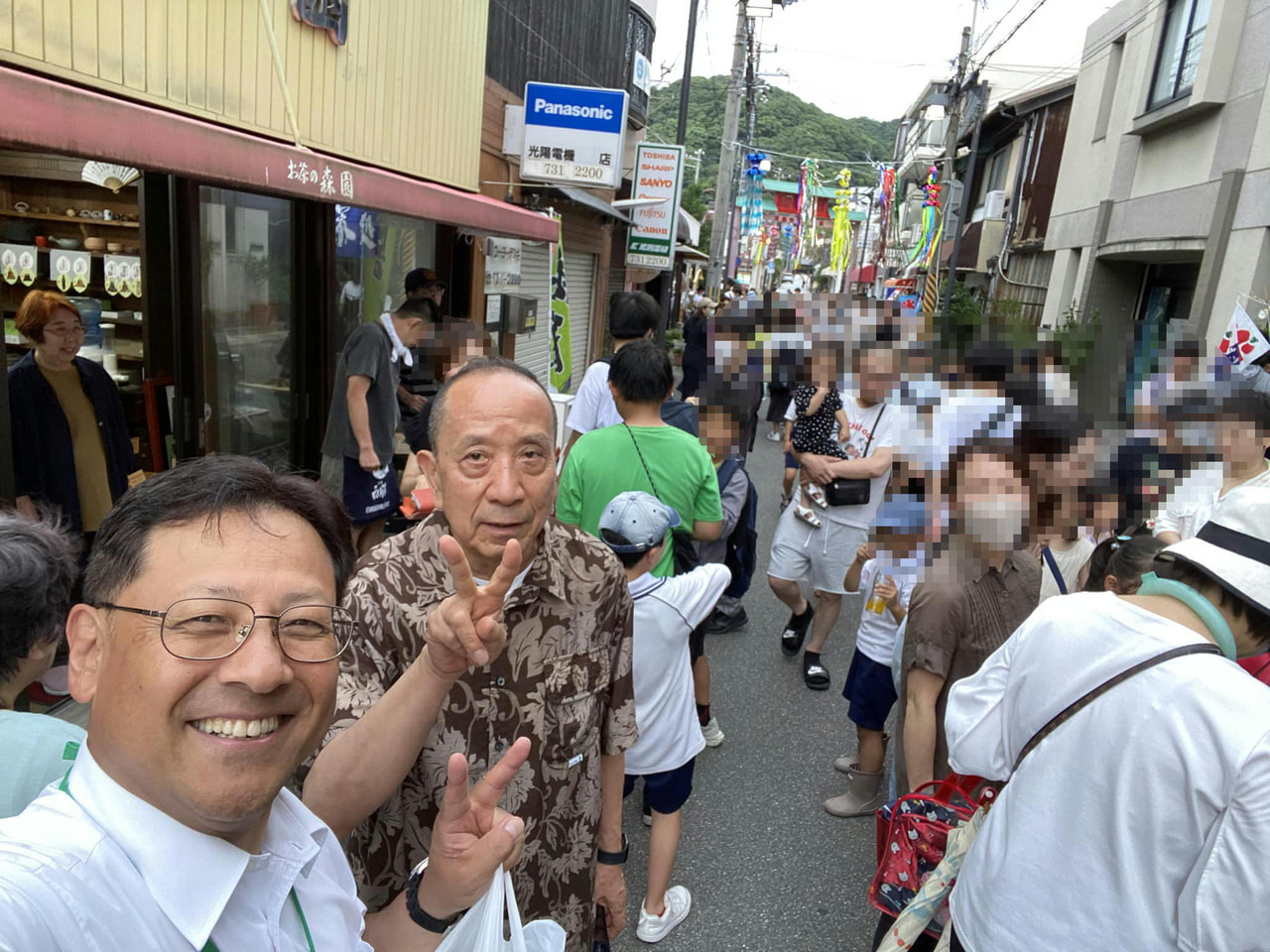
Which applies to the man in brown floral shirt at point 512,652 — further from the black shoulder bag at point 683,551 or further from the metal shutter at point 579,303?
the metal shutter at point 579,303

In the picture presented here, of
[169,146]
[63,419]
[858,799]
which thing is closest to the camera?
[169,146]

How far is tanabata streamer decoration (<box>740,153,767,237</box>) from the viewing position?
1058 inches

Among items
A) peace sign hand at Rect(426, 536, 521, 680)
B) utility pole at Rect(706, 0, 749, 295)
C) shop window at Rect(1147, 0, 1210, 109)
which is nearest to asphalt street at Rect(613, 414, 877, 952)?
peace sign hand at Rect(426, 536, 521, 680)

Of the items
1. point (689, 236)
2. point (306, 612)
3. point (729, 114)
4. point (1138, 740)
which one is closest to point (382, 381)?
point (306, 612)

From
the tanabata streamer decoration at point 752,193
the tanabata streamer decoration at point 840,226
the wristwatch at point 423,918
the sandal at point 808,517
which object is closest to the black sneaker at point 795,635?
the sandal at point 808,517

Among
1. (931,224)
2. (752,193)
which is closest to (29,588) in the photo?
(931,224)

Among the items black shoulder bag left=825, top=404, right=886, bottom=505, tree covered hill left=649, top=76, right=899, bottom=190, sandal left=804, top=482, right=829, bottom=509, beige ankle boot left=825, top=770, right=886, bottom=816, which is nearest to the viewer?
beige ankle boot left=825, top=770, right=886, bottom=816

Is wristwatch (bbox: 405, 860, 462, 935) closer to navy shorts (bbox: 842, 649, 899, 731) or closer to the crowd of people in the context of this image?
the crowd of people

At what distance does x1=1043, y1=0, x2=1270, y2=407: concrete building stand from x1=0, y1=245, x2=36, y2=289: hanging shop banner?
6.46 m

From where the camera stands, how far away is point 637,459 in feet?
9.82

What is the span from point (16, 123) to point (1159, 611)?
128 inches

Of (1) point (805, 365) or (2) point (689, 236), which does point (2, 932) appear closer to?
(1) point (805, 365)

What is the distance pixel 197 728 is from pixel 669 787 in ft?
6.64

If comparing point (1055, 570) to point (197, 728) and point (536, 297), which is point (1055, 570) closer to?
point (197, 728)
